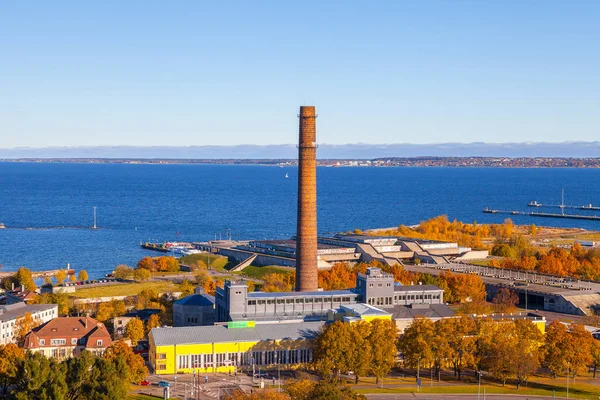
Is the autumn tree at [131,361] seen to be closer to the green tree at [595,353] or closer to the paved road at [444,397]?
the paved road at [444,397]

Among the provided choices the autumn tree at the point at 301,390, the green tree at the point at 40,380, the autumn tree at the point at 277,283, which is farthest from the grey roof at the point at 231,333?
the autumn tree at the point at 277,283

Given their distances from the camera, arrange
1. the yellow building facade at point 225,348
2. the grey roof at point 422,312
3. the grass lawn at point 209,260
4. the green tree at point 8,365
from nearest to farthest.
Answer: the green tree at point 8,365
the yellow building facade at point 225,348
the grey roof at point 422,312
the grass lawn at point 209,260

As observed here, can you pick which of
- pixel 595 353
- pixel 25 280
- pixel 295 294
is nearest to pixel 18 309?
pixel 25 280

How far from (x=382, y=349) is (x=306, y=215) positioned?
65.9 ft

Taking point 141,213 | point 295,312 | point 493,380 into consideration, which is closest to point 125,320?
point 295,312

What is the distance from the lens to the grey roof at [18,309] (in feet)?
206

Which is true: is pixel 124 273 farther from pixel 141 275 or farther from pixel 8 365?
pixel 8 365

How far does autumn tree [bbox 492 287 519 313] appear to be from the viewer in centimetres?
7094

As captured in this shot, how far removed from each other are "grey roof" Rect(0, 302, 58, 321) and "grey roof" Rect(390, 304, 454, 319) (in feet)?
86.4

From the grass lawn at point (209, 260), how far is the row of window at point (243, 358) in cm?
4588

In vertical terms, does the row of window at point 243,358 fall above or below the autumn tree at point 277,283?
below

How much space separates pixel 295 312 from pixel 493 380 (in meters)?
16.6

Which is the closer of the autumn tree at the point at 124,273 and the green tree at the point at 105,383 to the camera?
the green tree at the point at 105,383

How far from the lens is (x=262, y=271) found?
97750 millimetres
